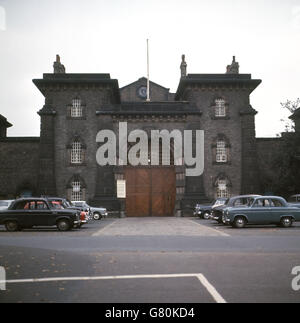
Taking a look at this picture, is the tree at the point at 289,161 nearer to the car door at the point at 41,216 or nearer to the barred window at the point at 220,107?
the barred window at the point at 220,107

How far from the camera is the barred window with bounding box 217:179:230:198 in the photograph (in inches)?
1329

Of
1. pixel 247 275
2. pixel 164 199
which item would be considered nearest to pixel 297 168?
pixel 164 199

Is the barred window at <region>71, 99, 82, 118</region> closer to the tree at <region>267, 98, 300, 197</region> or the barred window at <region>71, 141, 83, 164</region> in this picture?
the barred window at <region>71, 141, 83, 164</region>

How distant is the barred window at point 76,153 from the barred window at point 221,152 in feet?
37.7

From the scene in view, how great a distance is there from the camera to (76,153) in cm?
3381

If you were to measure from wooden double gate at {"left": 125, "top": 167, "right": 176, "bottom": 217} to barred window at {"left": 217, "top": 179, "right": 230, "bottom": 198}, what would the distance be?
3774 millimetres

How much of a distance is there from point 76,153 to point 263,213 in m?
18.5

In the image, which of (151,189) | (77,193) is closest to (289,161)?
(151,189)

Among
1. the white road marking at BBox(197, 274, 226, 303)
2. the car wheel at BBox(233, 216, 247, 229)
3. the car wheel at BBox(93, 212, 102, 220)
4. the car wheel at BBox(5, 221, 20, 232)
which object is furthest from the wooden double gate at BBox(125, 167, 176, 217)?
the white road marking at BBox(197, 274, 226, 303)

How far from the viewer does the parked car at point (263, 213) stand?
19.9 m

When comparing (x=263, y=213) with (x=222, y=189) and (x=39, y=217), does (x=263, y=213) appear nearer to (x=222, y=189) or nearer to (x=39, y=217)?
(x=39, y=217)

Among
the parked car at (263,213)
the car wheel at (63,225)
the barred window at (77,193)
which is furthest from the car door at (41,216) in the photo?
the barred window at (77,193)

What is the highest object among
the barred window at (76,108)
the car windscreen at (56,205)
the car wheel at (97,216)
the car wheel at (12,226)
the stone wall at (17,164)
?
the barred window at (76,108)

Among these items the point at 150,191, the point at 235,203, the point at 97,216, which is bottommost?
the point at 97,216
